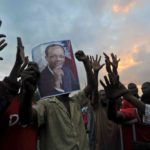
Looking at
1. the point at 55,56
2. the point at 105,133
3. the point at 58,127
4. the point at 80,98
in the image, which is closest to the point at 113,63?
the point at 80,98

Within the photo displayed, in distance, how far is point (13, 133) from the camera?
13.9 feet

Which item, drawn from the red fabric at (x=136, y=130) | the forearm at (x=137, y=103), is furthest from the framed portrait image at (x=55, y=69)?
the red fabric at (x=136, y=130)

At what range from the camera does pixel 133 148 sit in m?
5.44

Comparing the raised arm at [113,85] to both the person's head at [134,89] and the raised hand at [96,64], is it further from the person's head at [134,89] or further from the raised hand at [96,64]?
the person's head at [134,89]

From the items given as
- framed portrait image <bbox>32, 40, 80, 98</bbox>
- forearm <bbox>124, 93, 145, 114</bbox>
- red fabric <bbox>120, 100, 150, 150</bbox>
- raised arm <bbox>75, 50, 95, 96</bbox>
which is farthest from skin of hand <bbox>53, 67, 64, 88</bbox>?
red fabric <bbox>120, 100, 150, 150</bbox>

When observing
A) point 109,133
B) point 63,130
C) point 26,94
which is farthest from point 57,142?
point 109,133

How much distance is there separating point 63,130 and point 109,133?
2.10m

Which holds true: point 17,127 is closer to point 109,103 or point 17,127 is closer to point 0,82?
point 0,82

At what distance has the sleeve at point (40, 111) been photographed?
4562 mm

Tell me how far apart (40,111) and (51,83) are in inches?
13.0

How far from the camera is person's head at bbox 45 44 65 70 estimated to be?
4.56 metres

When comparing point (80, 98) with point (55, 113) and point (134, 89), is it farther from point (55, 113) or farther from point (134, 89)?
point (134, 89)

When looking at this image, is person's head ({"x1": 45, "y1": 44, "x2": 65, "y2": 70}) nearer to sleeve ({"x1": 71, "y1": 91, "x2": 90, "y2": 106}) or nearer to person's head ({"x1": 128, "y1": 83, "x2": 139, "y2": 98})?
sleeve ({"x1": 71, "y1": 91, "x2": 90, "y2": 106})

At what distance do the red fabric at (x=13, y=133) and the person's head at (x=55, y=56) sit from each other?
0.53 metres
